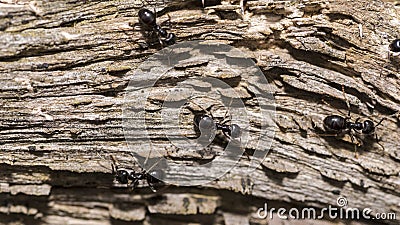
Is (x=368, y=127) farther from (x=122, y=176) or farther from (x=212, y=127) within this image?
(x=122, y=176)

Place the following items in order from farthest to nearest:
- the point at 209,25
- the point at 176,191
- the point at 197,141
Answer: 1. the point at 176,191
2. the point at 197,141
3. the point at 209,25

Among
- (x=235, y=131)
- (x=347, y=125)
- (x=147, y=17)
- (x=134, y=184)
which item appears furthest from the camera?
(x=134, y=184)

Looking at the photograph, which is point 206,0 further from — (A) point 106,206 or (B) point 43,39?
(A) point 106,206

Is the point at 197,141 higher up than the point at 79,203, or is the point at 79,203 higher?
the point at 197,141

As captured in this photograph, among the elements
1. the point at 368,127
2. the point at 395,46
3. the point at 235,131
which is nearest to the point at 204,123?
the point at 235,131

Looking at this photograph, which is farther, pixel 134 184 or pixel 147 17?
pixel 134 184

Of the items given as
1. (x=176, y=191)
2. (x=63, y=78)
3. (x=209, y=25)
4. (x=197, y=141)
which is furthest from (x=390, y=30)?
(x=63, y=78)

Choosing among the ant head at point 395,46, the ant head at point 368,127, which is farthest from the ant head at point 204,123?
the ant head at point 395,46

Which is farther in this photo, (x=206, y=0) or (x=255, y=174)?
(x=255, y=174)
